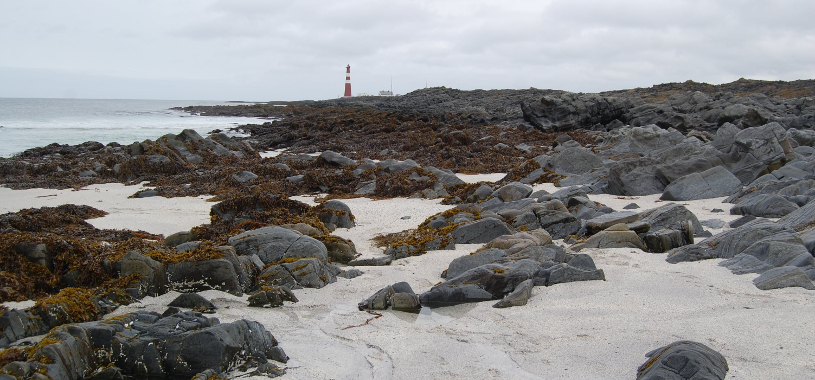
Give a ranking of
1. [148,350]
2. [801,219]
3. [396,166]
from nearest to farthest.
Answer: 1. [148,350]
2. [801,219]
3. [396,166]

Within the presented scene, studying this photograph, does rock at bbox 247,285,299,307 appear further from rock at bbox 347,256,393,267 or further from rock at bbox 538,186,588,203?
rock at bbox 538,186,588,203

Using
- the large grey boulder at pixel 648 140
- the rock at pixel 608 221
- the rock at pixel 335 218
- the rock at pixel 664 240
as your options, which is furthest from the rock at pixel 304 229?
the large grey boulder at pixel 648 140

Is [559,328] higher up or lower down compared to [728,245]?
lower down

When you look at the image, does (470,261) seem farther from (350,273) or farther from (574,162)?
(574,162)

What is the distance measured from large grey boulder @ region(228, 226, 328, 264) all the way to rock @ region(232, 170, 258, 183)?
689 centimetres

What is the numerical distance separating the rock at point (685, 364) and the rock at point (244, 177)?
10652mm

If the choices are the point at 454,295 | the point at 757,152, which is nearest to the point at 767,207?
the point at 757,152

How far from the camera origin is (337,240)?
6.38m

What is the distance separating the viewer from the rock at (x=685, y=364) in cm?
280

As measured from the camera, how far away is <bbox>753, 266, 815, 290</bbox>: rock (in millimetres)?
4234

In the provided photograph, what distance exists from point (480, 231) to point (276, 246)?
2.53 metres

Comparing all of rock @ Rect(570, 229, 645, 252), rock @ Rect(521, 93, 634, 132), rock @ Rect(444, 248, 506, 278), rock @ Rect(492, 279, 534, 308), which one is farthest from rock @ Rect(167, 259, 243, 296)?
rock @ Rect(521, 93, 634, 132)

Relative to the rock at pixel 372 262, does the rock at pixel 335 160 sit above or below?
above

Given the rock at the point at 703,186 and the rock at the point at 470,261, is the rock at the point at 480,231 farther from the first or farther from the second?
the rock at the point at 703,186
